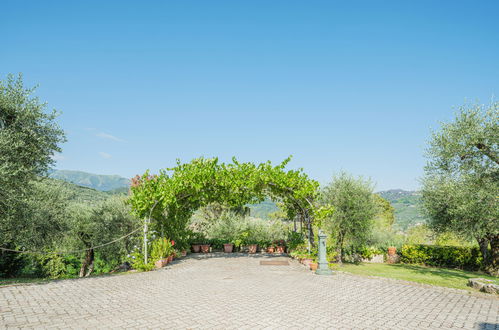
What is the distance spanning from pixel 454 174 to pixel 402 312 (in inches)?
298

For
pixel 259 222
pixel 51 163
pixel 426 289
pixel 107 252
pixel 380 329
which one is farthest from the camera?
pixel 259 222

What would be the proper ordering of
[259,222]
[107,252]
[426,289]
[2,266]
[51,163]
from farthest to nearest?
1. [259,222]
2. [107,252]
3. [2,266]
4. [51,163]
5. [426,289]

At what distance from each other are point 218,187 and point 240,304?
6471 mm

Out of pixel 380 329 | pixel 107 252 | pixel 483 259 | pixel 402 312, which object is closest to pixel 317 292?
pixel 402 312

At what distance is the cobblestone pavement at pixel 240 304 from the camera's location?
525 centimetres

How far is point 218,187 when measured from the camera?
12422 mm

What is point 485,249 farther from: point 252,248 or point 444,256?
point 252,248

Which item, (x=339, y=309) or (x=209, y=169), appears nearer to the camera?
(x=339, y=309)

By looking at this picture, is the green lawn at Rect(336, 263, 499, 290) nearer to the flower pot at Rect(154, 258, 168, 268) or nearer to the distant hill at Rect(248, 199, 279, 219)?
the distant hill at Rect(248, 199, 279, 219)

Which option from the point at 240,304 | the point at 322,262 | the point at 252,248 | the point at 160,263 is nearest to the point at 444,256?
the point at 322,262

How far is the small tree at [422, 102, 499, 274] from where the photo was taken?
1008cm

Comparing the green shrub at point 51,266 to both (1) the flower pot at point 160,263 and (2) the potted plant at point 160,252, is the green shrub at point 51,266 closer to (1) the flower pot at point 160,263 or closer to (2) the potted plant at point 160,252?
(2) the potted plant at point 160,252

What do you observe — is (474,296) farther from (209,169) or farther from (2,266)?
(2,266)

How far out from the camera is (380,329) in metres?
5.02
